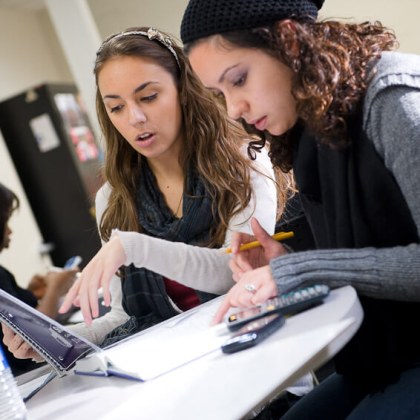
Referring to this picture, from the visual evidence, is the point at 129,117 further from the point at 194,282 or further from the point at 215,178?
the point at 194,282

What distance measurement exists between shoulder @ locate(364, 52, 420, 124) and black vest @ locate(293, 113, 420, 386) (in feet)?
0.18

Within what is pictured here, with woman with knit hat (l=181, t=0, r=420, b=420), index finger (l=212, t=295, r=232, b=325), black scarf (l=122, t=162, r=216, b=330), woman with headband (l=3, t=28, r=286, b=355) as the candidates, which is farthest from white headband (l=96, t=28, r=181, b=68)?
index finger (l=212, t=295, r=232, b=325)

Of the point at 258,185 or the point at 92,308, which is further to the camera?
the point at 258,185

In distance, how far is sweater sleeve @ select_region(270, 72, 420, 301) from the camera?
772 millimetres

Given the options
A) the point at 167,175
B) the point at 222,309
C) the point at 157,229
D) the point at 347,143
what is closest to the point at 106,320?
the point at 157,229

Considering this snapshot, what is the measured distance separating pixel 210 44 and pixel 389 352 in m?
0.53

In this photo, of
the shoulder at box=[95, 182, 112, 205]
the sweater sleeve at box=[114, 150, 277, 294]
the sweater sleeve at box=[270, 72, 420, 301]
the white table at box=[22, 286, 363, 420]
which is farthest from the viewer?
the shoulder at box=[95, 182, 112, 205]

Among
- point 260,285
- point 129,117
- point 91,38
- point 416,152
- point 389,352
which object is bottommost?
point 389,352

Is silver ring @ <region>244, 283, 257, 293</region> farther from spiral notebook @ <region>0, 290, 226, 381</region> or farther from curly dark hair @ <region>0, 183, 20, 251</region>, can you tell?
curly dark hair @ <region>0, 183, 20, 251</region>

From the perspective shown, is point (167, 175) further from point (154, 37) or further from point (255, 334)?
point (255, 334)

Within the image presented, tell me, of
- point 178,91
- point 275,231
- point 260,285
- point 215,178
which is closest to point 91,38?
point 178,91

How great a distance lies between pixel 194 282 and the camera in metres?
1.30

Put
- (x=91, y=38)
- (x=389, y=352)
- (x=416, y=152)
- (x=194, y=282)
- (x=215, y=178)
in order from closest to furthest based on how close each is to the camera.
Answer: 1. (x=416, y=152)
2. (x=389, y=352)
3. (x=194, y=282)
4. (x=215, y=178)
5. (x=91, y=38)

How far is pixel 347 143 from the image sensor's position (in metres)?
0.85
